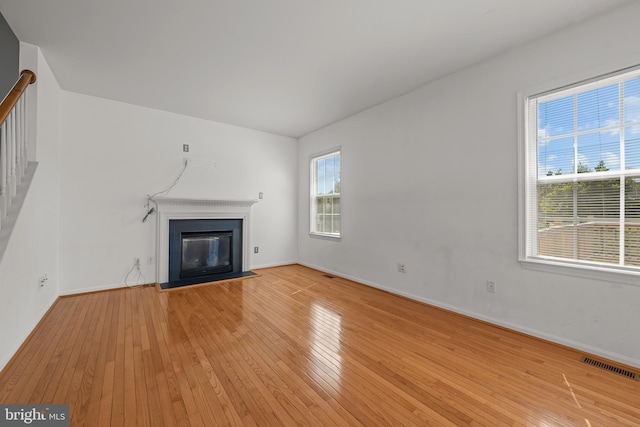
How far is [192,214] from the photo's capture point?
439cm

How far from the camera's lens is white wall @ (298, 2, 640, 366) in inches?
83.8

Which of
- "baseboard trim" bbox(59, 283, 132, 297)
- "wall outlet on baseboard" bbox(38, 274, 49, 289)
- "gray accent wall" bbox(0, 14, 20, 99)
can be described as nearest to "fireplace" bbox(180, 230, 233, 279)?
"baseboard trim" bbox(59, 283, 132, 297)

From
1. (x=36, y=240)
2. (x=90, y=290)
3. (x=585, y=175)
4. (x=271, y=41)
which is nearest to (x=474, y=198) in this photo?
(x=585, y=175)

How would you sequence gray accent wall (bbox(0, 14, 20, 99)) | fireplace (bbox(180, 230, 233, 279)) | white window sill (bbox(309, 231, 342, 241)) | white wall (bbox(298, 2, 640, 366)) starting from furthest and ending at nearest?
1. white window sill (bbox(309, 231, 342, 241))
2. fireplace (bbox(180, 230, 233, 279))
3. gray accent wall (bbox(0, 14, 20, 99))
4. white wall (bbox(298, 2, 640, 366))

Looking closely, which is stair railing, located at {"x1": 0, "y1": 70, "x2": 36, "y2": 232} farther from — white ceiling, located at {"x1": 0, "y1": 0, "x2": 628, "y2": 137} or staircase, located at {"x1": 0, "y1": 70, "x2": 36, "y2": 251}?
white ceiling, located at {"x1": 0, "y1": 0, "x2": 628, "y2": 137}

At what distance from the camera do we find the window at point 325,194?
4.85 metres

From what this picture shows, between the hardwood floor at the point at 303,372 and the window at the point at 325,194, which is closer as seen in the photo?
the hardwood floor at the point at 303,372

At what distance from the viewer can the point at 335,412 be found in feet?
4.95

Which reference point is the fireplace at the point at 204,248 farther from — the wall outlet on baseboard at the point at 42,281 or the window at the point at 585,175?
the window at the point at 585,175

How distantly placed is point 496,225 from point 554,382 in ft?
4.49

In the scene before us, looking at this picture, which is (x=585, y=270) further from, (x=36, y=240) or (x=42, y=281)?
(x=42, y=281)

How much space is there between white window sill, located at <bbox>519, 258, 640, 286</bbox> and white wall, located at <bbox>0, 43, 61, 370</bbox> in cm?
417

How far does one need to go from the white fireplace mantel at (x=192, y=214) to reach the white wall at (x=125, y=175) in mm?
159

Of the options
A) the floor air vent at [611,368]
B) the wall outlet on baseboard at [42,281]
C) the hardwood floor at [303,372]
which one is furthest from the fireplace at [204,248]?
the floor air vent at [611,368]
